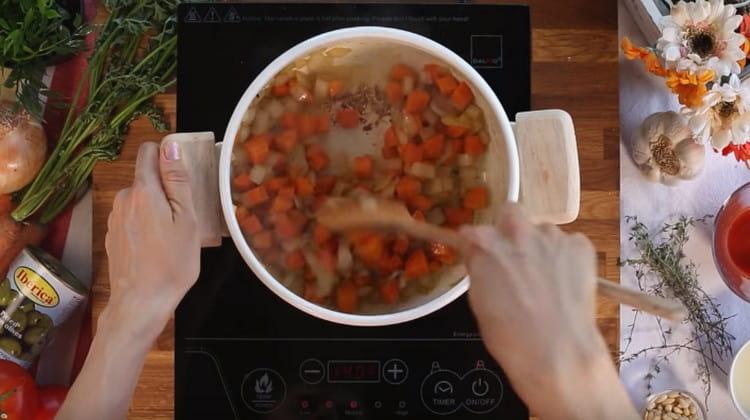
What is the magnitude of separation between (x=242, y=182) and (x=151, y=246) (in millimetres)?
152

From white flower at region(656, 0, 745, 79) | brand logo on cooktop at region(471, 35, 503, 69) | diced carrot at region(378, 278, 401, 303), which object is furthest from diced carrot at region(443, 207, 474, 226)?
white flower at region(656, 0, 745, 79)

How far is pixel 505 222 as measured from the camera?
0.74m

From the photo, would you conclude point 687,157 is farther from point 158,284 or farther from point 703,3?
point 158,284

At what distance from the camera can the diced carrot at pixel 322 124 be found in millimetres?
944

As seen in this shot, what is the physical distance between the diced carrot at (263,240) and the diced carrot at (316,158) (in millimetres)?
104

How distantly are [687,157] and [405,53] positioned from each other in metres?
0.42

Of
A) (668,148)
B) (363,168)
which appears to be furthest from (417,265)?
(668,148)

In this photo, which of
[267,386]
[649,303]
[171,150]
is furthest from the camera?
[267,386]

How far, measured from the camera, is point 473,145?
92 cm

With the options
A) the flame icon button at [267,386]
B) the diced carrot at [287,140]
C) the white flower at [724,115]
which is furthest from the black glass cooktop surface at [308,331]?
the white flower at [724,115]

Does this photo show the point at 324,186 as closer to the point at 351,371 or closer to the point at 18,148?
the point at 351,371

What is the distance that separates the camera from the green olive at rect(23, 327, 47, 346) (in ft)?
3.41

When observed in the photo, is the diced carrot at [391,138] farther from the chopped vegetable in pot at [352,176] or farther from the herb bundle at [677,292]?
the herb bundle at [677,292]

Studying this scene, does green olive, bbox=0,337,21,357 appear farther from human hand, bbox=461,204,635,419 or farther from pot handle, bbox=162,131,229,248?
human hand, bbox=461,204,635,419
